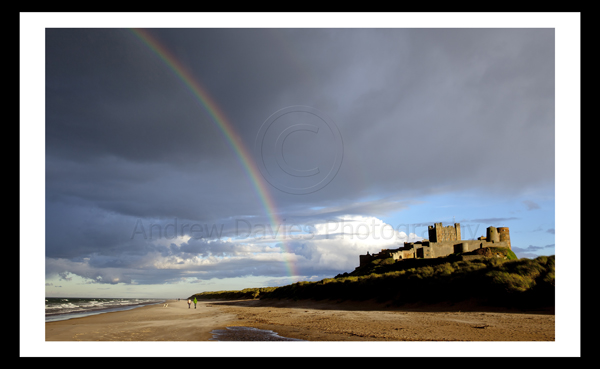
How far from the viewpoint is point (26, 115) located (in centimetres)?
1190

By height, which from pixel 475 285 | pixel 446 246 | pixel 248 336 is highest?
pixel 475 285

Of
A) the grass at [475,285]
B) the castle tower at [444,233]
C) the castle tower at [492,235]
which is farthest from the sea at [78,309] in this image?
the castle tower at [492,235]

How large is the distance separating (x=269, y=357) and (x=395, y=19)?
12.7 meters

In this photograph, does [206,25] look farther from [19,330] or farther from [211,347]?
[19,330]

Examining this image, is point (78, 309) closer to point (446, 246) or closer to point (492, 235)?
point (446, 246)

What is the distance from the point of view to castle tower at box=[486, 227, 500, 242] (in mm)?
70438

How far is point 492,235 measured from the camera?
70.7m

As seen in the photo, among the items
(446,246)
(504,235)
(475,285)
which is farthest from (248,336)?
(504,235)

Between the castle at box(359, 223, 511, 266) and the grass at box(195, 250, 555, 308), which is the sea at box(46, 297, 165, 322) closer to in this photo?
the grass at box(195, 250, 555, 308)

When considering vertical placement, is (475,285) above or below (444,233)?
above

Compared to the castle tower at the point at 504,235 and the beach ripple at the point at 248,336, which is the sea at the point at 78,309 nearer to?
the beach ripple at the point at 248,336

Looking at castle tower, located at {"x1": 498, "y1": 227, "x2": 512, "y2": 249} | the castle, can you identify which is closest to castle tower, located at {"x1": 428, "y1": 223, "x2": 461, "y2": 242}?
the castle

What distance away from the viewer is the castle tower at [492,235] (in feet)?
231
